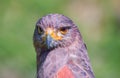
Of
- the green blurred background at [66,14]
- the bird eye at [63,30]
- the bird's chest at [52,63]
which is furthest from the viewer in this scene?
the green blurred background at [66,14]

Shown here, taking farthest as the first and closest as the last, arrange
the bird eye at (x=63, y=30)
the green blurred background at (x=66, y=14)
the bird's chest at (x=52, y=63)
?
the green blurred background at (x=66, y=14) → the bird eye at (x=63, y=30) → the bird's chest at (x=52, y=63)

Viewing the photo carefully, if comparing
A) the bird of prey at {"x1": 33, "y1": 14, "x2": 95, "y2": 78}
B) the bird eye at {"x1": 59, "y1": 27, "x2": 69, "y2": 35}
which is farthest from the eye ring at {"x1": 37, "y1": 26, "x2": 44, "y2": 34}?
the bird eye at {"x1": 59, "y1": 27, "x2": 69, "y2": 35}

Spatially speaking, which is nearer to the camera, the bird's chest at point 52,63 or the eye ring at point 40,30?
the bird's chest at point 52,63

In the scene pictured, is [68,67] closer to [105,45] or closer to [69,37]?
[69,37]

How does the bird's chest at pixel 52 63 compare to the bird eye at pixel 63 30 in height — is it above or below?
below

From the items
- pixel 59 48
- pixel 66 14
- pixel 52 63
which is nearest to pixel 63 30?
pixel 59 48

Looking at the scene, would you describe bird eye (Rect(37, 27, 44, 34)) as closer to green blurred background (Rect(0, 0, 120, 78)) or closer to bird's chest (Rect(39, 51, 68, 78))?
bird's chest (Rect(39, 51, 68, 78))

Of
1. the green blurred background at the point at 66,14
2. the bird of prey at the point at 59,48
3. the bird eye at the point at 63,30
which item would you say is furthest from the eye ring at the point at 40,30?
the green blurred background at the point at 66,14

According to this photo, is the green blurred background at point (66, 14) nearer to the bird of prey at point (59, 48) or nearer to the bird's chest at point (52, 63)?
the bird of prey at point (59, 48)
